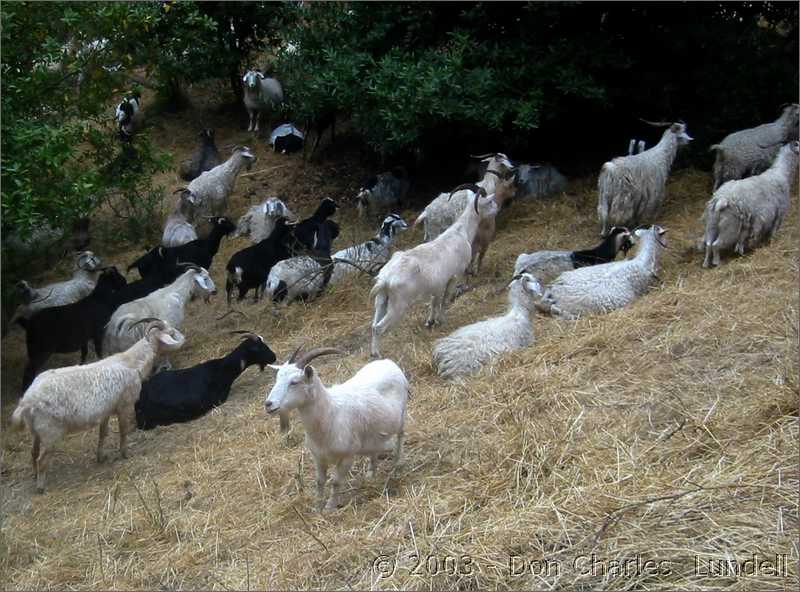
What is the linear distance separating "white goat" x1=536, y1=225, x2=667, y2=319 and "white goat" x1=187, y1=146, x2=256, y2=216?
6089 millimetres

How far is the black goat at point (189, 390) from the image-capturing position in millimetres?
7949

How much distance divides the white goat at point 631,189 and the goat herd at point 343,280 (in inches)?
0.7

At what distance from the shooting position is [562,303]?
8219mm

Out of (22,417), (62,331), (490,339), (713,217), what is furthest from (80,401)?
(713,217)

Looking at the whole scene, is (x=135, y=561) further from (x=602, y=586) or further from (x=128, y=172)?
(x=128, y=172)

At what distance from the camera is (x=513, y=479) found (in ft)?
17.5

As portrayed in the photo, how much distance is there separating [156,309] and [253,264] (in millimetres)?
1374

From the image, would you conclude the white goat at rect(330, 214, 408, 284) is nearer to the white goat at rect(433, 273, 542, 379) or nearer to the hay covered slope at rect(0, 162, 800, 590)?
the hay covered slope at rect(0, 162, 800, 590)

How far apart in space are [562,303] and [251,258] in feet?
12.0

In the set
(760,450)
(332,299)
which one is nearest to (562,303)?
(332,299)

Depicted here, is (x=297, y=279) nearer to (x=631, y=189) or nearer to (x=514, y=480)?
(x=631, y=189)

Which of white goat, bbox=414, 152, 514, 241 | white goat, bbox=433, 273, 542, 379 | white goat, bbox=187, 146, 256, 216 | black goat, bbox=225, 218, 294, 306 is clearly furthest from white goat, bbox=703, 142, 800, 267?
white goat, bbox=187, 146, 256, 216

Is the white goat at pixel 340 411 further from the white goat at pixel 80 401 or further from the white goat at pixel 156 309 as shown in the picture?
the white goat at pixel 156 309

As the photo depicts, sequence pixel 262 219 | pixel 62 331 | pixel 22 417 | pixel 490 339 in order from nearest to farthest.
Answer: pixel 22 417
pixel 490 339
pixel 62 331
pixel 262 219
